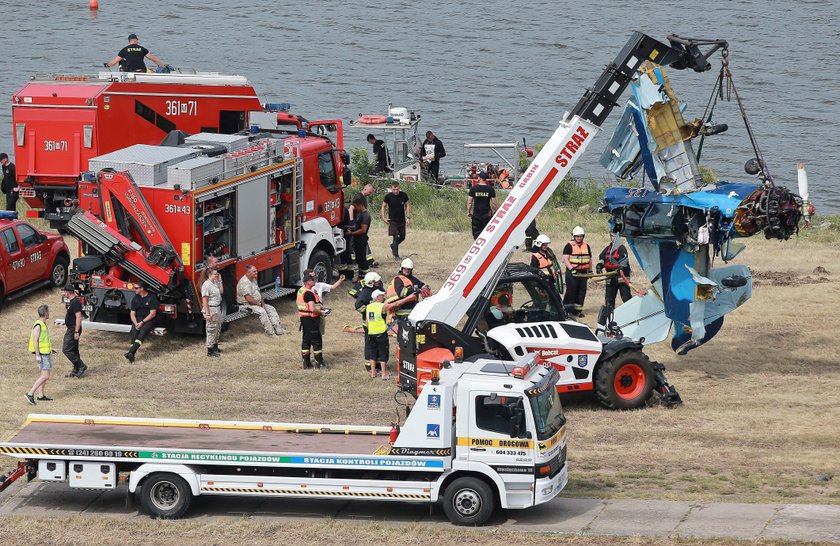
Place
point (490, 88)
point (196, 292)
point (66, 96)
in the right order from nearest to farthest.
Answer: point (196, 292) < point (66, 96) < point (490, 88)

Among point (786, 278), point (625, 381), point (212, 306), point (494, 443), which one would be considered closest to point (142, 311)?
point (212, 306)

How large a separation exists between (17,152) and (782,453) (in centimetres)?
1702

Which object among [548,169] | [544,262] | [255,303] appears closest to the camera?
[548,169]

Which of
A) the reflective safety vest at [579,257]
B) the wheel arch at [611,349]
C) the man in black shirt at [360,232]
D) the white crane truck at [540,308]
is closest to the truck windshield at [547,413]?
the white crane truck at [540,308]

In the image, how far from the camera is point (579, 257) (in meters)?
24.9

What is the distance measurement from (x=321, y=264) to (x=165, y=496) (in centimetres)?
1137

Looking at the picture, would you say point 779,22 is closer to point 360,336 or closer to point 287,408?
point 360,336

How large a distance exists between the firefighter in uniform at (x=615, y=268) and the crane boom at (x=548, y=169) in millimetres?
3647

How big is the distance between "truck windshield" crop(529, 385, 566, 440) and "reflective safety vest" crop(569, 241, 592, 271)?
9.19 m

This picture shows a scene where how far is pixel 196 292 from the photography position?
22891mm

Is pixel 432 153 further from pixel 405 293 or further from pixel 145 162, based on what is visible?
pixel 405 293

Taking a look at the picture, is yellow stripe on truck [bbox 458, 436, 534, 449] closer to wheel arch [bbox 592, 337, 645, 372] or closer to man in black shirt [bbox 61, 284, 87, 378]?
wheel arch [bbox 592, 337, 645, 372]

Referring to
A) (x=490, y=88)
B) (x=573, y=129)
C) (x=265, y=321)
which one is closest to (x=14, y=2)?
(x=490, y=88)

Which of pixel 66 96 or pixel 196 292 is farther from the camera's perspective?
pixel 66 96
